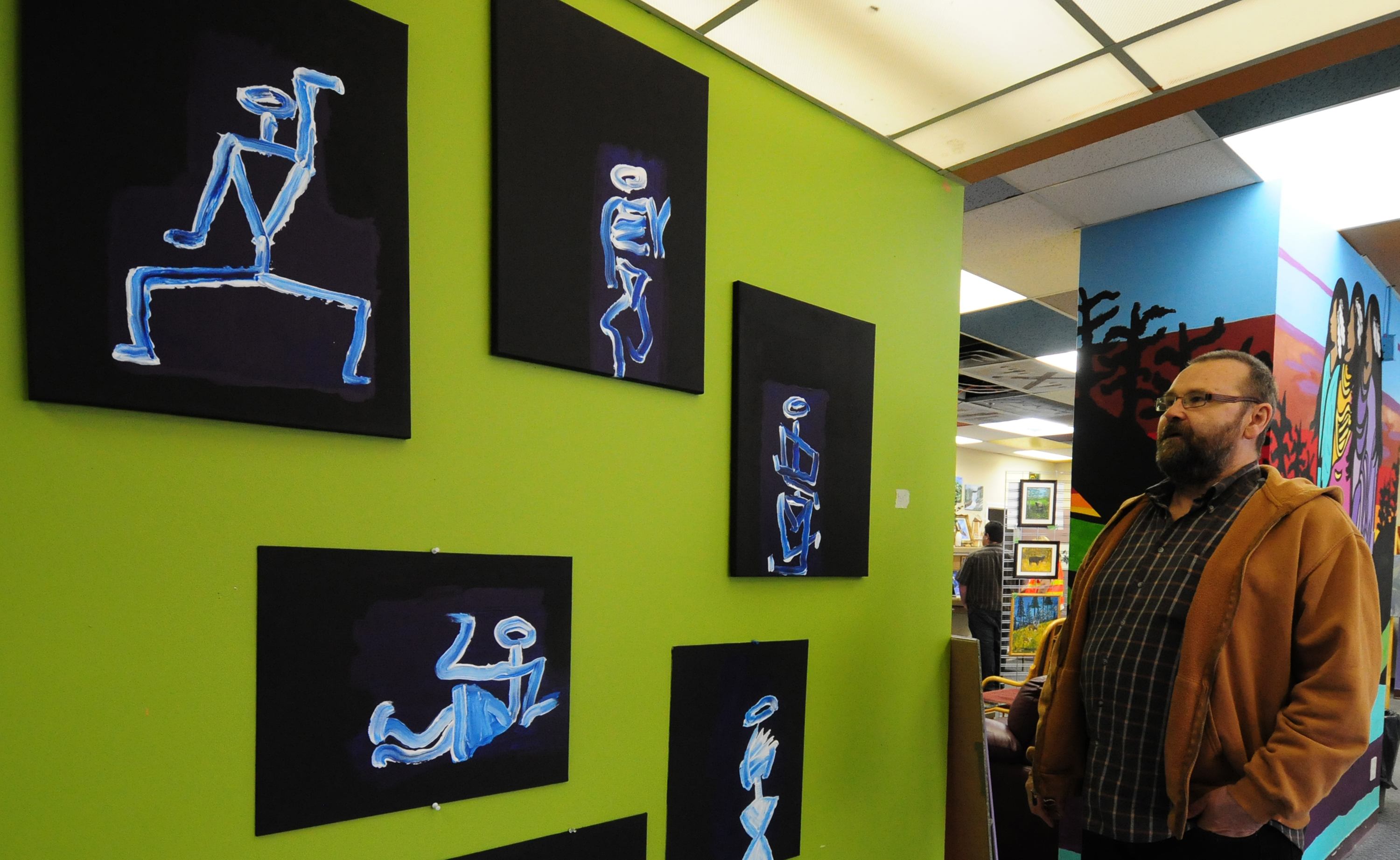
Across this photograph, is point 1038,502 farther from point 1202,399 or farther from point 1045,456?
point 1202,399

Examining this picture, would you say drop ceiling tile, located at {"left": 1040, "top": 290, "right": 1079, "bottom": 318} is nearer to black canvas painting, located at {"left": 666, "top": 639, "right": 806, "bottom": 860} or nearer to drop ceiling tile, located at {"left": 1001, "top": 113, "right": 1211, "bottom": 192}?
drop ceiling tile, located at {"left": 1001, "top": 113, "right": 1211, "bottom": 192}

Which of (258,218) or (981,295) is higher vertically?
(981,295)

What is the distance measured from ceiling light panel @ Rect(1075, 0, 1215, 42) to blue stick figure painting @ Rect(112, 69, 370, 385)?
1.52m

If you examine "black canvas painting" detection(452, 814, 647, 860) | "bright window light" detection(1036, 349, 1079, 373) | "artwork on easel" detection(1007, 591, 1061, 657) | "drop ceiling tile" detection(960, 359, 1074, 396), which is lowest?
"artwork on easel" detection(1007, 591, 1061, 657)

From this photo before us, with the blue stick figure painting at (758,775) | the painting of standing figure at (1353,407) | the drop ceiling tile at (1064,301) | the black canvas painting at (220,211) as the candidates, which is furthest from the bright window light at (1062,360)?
the black canvas painting at (220,211)

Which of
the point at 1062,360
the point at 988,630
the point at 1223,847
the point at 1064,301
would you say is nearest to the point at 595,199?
the point at 1223,847

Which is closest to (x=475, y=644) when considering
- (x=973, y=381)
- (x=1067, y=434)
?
(x=973, y=381)

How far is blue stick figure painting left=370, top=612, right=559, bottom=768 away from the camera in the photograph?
1.19 meters

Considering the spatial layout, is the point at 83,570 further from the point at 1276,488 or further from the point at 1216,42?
the point at 1216,42

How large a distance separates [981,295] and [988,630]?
10.2 ft

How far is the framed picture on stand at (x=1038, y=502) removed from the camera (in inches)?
375

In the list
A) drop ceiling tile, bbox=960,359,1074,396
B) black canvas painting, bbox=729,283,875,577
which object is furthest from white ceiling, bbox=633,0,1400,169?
drop ceiling tile, bbox=960,359,1074,396

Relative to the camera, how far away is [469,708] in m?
1.27

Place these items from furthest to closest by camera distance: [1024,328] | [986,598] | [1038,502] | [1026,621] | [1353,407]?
[1038,502] → [1026,621] → [986,598] → [1024,328] → [1353,407]
